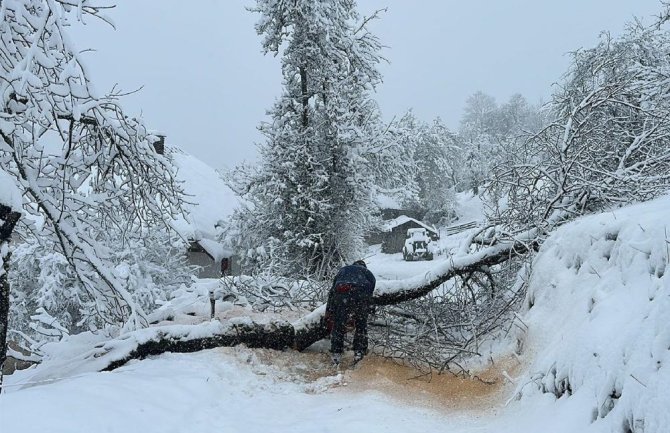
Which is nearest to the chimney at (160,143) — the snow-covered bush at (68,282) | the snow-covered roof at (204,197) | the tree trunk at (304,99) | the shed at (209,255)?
the snow-covered bush at (68,282)

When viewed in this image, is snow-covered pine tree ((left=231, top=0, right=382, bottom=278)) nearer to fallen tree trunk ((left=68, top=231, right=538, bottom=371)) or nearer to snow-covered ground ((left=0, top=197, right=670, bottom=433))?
fallen tree trunk ((left=68, top=231, right=538, bottom=371))

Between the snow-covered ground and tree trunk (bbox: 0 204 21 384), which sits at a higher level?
tree trunk (bbox: 0 204 21 384)

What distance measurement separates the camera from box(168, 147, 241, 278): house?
74.6 ft

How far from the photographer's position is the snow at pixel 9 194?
4117 mm

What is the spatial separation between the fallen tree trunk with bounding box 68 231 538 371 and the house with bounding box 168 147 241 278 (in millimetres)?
13733

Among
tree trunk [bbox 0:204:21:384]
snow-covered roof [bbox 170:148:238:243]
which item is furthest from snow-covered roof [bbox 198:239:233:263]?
tree trunk [bbox 0:204:21:384]

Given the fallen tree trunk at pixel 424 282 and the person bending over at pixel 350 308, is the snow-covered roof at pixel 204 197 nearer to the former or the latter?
the fallen tree trunk at pixel 424 282

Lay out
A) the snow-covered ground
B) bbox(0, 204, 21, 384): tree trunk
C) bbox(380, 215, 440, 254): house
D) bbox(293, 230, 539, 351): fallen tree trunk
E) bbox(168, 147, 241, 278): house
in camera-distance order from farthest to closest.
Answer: bbox(380, 215, 440, 254): house → bbox(168, 147, 241, 278): house → bbox(293, 230, 539, 351): fallen tree trunk → bbox(0, 204, 21, 384): tree trunk → the snow-covered ground

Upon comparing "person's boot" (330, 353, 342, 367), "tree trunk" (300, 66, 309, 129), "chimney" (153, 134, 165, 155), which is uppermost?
"tree trunk" (300, 66, 309, 129)

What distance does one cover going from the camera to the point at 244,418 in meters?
4.67

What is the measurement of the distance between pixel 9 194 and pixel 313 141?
1277 centimetres

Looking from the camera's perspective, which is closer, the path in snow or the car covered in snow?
the path in snow

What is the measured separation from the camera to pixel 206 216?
24.4 m

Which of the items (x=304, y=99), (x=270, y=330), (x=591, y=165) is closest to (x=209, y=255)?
(x=304, y=99)
